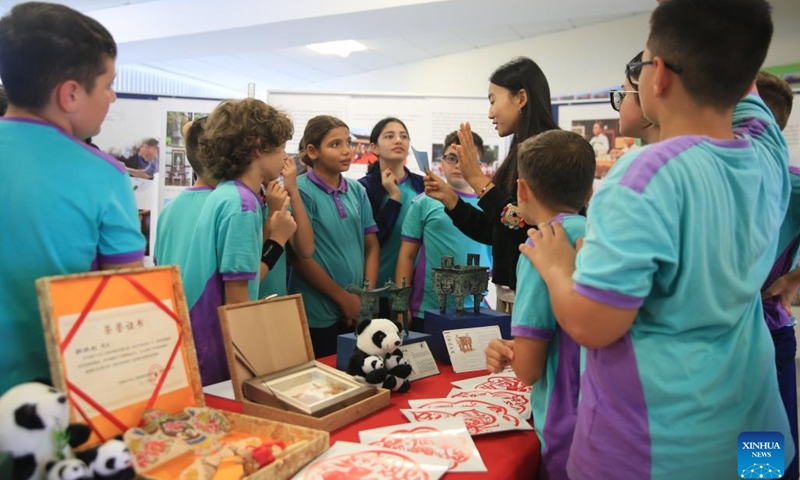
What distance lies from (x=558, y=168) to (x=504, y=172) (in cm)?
82

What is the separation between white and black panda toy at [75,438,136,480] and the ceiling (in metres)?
4.34

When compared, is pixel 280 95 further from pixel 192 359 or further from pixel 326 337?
pixel 192 359

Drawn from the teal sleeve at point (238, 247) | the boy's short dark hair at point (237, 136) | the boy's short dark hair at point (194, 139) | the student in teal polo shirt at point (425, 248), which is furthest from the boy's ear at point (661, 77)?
the boy's short dark hair at point (194, 139)

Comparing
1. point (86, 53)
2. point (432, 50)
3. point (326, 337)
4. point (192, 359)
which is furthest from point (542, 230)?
point (432, 50)

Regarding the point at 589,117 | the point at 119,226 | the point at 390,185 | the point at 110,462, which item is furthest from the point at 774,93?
the point at 589,117

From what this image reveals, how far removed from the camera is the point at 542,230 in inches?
45.6

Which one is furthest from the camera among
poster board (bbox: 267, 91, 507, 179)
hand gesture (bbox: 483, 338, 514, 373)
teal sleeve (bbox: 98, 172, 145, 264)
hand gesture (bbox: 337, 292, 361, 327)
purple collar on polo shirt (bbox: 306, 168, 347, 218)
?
poster board (bbox: 267, 91, 507, 179)

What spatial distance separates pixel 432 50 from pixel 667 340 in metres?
6.85

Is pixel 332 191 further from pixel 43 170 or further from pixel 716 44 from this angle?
pixel 716 44

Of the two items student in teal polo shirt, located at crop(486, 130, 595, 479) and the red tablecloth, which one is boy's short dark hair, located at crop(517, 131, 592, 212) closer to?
student in teal polo shirt, located at crop(486, 130, 595, 479)

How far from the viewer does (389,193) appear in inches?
117

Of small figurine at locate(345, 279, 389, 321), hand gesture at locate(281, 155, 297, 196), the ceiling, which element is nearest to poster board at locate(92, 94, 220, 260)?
the ceiling

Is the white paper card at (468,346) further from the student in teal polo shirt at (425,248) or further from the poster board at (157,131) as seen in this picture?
the poster board at (157,131)

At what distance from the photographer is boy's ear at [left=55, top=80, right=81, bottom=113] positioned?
0.99 m
